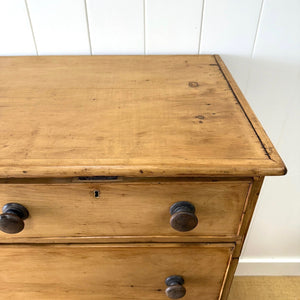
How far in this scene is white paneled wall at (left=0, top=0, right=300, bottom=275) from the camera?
2.68 feet

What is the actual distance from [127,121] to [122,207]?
0.53 feet

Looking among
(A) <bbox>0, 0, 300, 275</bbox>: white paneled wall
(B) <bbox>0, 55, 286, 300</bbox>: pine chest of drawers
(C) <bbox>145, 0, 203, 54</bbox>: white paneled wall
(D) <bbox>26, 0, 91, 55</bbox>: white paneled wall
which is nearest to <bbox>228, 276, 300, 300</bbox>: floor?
(B) <bbox>0, 55, 286, 300</bbox>: pine chest of drawers

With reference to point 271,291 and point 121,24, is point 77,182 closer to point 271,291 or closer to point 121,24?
point 121,24

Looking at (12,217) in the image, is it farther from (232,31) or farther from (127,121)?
(232,31)

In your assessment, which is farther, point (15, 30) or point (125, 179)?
point (15, 30)

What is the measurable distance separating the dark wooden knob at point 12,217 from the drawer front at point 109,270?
0.34 ft

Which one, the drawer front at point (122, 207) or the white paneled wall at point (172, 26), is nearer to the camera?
the drawer front at point (122, 207)

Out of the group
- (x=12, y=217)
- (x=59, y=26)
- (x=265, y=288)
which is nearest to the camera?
(x=12, y=217)

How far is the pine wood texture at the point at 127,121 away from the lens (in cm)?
49

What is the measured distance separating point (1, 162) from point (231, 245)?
461 mm

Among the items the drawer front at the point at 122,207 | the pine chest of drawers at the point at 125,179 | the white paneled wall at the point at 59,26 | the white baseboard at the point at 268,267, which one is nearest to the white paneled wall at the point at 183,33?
the white paneled wall at the point at 59,26

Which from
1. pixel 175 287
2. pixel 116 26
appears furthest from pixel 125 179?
pixel 116 26

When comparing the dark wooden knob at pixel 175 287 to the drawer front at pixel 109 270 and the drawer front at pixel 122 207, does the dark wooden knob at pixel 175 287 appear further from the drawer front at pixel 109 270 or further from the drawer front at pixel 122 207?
the drawer front at pixel 122 207

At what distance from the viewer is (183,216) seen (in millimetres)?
531
